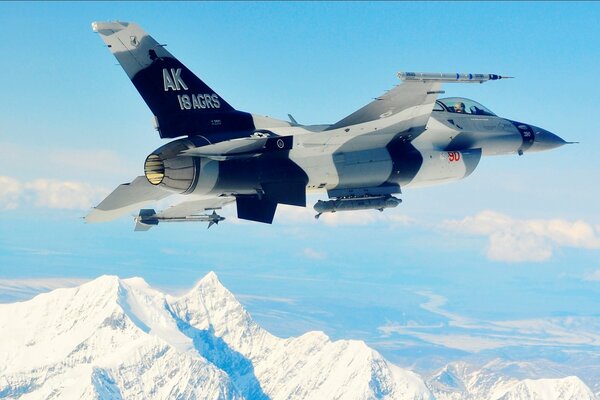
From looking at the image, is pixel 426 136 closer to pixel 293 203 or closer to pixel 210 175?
pixel 293 203

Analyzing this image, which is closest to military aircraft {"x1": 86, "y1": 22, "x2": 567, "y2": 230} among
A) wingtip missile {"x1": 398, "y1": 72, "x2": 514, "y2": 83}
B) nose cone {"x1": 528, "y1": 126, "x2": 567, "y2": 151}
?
wingtip missile {"x1": 398, "y1": 72, "x2": 514, "y2": 83}

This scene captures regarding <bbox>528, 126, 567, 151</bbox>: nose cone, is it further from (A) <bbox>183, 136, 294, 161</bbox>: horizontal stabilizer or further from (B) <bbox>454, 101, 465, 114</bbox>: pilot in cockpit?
(A) <bbox>183, 136, 294, 161</bbox>: horizontal stabilizer

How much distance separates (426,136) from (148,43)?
9.57m

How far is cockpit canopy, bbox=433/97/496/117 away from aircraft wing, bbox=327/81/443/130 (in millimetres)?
3887

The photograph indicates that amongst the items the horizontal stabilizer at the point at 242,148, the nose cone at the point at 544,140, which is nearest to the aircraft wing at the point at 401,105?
the horizontal stabilizer at the point at 242,148

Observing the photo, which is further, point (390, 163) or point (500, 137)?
point (500, 137)

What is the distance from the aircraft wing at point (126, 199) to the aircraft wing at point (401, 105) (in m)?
6.12

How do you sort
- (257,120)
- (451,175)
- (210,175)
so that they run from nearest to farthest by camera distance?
(210,175) < (257,120) < (451,175)

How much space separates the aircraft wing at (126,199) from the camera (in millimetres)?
27859

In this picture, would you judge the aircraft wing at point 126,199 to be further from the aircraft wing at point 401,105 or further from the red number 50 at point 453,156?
the red number 50 at point 453,156

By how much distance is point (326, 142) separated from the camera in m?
26.4

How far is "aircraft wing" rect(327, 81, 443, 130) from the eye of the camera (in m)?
25.8

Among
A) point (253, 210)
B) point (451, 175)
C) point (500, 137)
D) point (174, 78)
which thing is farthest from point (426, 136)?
point (174, 78)

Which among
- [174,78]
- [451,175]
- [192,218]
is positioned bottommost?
[192,218]
